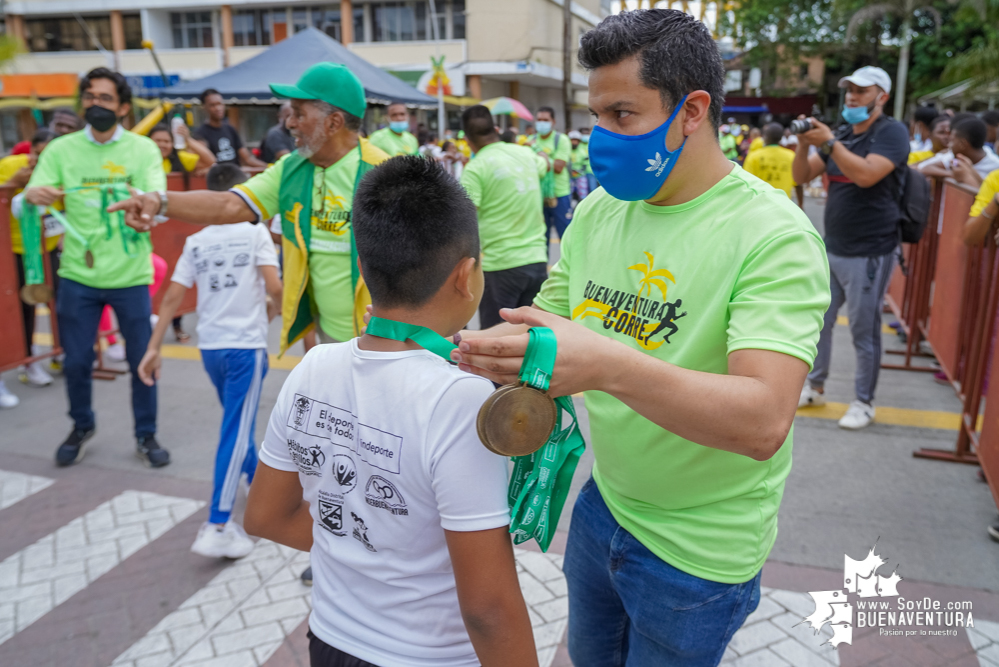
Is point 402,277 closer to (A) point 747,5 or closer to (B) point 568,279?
(B) point 568,279

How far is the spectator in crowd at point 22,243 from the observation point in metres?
5.67

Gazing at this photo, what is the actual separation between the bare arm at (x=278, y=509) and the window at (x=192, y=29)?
41788 millimetres

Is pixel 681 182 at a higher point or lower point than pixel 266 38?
lower

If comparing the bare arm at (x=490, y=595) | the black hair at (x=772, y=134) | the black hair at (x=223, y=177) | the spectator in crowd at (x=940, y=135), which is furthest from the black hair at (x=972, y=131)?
the bare arm at (x=490, y=595)

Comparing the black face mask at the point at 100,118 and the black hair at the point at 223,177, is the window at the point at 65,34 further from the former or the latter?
the black hair at the point at 223,177

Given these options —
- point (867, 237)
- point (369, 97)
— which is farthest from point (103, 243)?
point (369, 97)

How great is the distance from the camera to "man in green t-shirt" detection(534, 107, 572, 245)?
35.1 feet

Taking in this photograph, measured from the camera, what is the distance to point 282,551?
11.6ft

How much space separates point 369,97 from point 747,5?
30703mm

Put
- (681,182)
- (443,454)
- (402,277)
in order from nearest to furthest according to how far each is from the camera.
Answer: (443,454)
(402,277)
(681,182)

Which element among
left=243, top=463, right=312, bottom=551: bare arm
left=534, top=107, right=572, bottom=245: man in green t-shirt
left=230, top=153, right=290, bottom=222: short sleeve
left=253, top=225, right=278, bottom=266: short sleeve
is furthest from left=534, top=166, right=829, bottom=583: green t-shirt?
left=534, top=107, right=572, bottom=245: man in green t-shirt

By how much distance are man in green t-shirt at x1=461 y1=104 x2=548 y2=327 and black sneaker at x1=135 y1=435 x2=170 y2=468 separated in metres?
2.36

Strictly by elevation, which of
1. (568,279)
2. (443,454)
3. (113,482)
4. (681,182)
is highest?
(681,182)

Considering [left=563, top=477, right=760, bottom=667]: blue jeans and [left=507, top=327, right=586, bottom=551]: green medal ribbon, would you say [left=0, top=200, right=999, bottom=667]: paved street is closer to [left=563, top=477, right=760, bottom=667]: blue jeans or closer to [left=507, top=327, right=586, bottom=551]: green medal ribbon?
[left=563, top=477, right=760, bottom=667]: blue jeans
